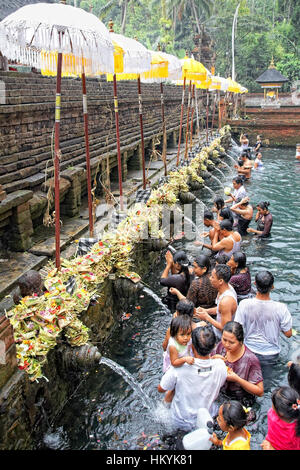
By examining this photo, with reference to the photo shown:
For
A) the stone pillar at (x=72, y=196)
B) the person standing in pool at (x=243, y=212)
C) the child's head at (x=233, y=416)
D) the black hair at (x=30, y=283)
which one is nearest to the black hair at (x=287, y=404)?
the child's head at (x=233, y=416)

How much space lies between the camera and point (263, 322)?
4.71 meters

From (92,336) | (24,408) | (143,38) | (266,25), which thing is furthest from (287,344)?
(143,38)

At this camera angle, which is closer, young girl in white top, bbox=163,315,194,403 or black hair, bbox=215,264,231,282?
young girl in white top, bbox=163,315,194,403

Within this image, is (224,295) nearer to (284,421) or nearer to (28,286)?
(284,421)

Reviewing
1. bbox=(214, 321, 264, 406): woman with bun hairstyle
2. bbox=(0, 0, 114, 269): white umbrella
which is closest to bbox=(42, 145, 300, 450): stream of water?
bbox=(214, 321, 264, 406): woman with bun hairstyle

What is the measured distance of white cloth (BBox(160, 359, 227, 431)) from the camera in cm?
354

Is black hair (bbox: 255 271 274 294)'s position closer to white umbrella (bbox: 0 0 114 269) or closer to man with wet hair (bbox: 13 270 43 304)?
man with wet hair (bbox: 13 270 43 304)

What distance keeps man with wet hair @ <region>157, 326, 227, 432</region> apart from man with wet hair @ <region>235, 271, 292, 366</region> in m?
1.23

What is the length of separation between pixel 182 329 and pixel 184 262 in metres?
2.02

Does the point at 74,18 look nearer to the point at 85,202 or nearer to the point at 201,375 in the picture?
the point at 201,375

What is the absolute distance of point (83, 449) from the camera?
13.7 feet

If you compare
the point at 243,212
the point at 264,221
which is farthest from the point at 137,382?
the point at 264,221

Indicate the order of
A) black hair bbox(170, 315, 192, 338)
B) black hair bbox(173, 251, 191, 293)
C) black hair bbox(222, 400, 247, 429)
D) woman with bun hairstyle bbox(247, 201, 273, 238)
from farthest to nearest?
1. woman with bun hairstyle bbox(247, 201, 273, 238)
2. black hair bbox(173, 251, 191, 293)
3. black hair bbox(170, 315, 192, 338)
4. black hair bbox(222, 400, 247, 429)

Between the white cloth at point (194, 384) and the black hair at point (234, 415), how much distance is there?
0.40m
